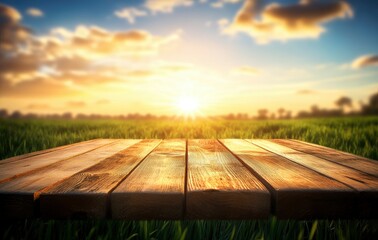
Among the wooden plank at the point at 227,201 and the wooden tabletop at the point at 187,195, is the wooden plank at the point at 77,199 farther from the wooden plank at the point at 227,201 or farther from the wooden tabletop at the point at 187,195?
the wooden plank at the point at 227,201

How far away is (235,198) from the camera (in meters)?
1.01

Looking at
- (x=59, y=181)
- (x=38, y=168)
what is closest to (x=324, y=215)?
(x=59, y=181)

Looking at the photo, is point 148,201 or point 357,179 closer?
point 148,201

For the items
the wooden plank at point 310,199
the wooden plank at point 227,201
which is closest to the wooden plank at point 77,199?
the wooden plank at point 227,201

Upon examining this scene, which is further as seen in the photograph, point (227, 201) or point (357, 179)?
point (357, 179)

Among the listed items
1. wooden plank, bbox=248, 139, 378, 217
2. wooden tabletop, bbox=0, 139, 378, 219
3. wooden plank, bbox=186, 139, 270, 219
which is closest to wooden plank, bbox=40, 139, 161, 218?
wooden tabletop, bbox=0, 139, 378, 219

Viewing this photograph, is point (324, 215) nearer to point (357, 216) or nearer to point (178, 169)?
point (357, 216)

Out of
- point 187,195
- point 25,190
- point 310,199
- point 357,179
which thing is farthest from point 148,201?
point 357,179

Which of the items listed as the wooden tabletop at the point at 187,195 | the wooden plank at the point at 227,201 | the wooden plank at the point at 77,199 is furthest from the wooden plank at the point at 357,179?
the wooden plank at the point at 77,199

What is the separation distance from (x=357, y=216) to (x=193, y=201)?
0.62 metres

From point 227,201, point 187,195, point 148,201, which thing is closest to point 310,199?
point 227,201

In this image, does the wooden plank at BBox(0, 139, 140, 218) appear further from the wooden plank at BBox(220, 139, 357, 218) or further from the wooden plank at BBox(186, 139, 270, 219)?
the wooden plank at BBox(220, 139, 357, 218)

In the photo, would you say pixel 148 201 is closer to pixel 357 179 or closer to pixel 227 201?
pixel 227 201

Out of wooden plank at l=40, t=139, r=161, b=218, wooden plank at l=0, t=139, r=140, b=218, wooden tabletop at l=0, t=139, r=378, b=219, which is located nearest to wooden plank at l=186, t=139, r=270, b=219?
wooden tabletop at l=0, t=139, r=378, b=219
